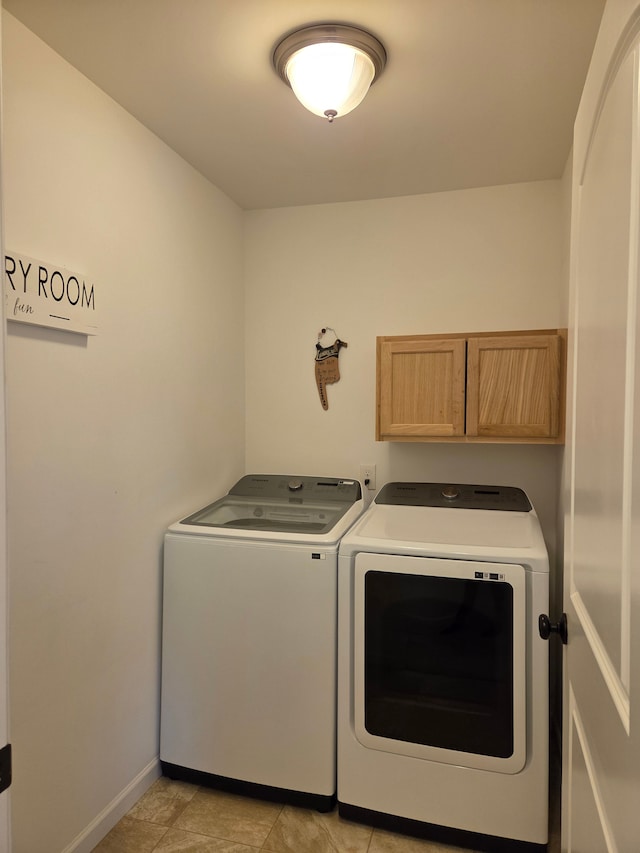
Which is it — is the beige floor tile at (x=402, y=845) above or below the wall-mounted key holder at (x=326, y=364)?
below

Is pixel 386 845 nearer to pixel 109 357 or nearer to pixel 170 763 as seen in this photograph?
pixel 170 763

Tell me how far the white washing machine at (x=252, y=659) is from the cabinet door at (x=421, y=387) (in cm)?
54

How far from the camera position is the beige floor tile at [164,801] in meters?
1.92

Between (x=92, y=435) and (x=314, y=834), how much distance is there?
1.50m

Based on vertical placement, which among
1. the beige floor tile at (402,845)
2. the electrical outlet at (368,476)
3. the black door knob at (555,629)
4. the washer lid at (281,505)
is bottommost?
the beige floor tile at (402,845)

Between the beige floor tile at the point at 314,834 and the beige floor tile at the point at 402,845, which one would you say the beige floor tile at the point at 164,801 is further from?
the beige floor tile at the point at 402,845

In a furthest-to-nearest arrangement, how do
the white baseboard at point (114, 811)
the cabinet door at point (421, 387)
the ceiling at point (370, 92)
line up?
the cabinet door at point (421, 387) < the white baseboard at point (114, 811) < the ceiling at point (370, 92)

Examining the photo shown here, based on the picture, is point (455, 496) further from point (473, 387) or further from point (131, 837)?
point (131, 837)

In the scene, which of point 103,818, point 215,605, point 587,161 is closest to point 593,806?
point 587,161

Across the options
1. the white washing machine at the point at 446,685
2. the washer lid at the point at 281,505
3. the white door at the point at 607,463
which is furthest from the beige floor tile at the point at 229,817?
the white door at the point at 607,463

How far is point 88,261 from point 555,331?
1765 millimetres

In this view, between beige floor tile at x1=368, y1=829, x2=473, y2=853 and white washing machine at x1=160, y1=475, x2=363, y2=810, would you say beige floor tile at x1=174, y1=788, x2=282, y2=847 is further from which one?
beige floor tile at x1=368, y1=829, x2=473, y2=853

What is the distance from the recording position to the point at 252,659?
1.99 m

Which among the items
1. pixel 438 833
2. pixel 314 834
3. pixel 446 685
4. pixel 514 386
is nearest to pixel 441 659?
pixel 446 685
